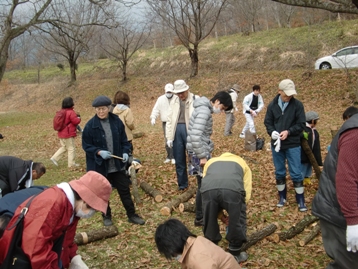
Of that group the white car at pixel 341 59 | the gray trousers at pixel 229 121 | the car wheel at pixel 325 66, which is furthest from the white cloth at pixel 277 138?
the car wheel at pixel 325 66

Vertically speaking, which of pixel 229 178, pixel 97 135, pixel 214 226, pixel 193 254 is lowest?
pixel 214 226

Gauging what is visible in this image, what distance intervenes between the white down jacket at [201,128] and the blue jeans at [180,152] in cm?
147

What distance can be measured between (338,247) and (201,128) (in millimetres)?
2764

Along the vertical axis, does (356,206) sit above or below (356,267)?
above

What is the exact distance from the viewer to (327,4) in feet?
26.2

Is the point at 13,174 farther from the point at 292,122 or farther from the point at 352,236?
the point at 292,122

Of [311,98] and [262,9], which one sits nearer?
[311,98]

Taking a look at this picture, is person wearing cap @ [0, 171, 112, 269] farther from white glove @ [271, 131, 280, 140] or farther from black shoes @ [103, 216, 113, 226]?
white glove @ [271, 131, 280, 140]

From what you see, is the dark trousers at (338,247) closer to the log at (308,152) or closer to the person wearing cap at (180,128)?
the log at (308,152)

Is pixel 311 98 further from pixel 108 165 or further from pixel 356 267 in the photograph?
pixel 356 267

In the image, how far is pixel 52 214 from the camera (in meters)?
2.68

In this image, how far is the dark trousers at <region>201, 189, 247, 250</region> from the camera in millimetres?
3889

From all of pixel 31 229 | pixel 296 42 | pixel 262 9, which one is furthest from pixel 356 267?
pixel 262 9

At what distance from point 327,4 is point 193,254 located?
23.3ft
